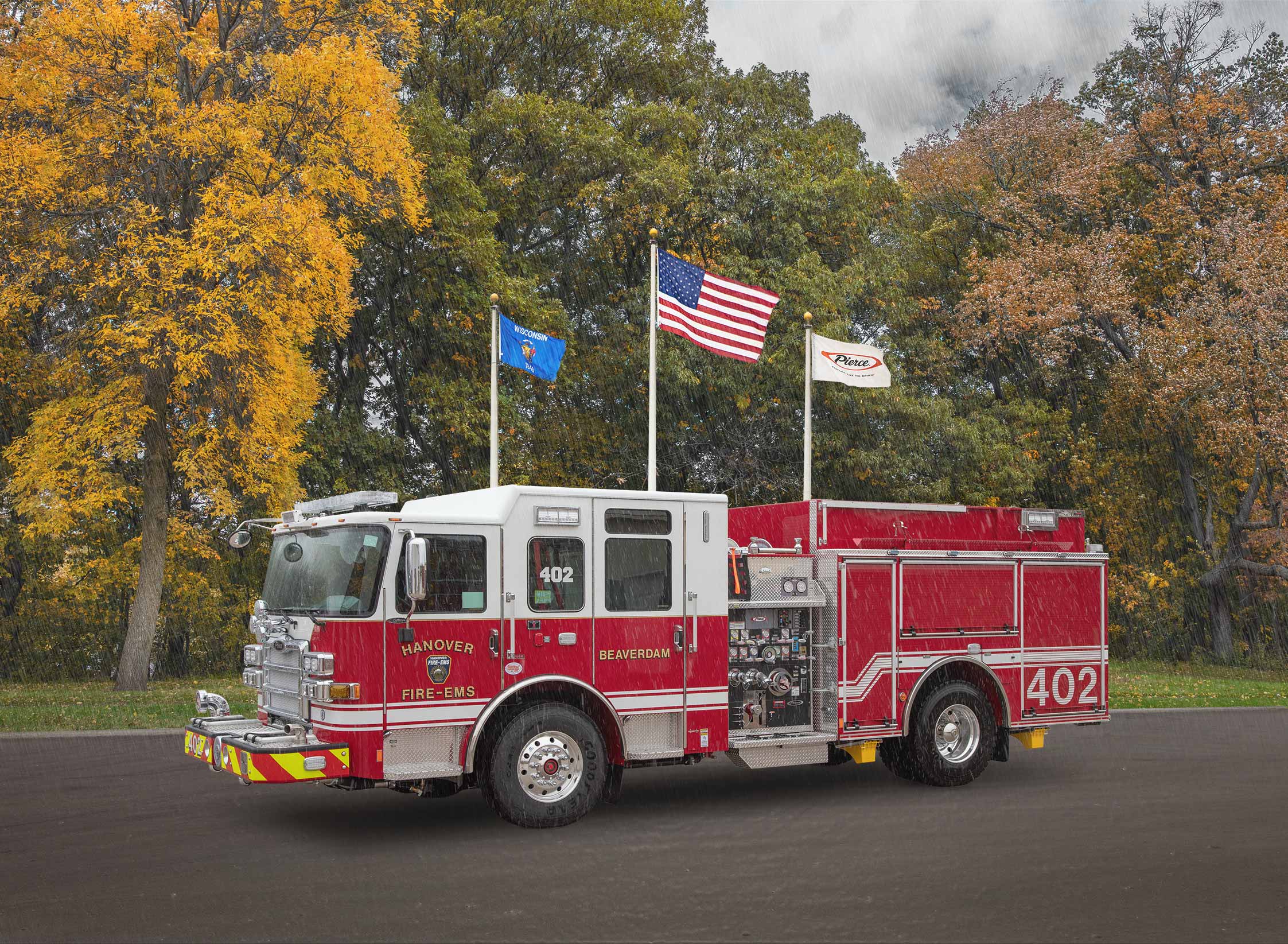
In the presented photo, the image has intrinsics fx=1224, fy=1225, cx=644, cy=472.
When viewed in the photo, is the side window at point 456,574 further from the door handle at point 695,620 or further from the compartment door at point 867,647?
the compartment door at point 867,647

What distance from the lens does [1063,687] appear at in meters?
12.4

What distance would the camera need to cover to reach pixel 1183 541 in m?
39.0

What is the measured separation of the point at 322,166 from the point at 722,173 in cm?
1087

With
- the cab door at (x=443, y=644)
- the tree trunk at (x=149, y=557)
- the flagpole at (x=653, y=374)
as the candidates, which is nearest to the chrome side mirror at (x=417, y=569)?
the cab door at (x=443, y=644)

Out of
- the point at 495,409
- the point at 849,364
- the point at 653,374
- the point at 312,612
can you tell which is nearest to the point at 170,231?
the point at 495,409

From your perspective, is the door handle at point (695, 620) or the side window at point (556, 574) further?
the door handle at point (695, 620)

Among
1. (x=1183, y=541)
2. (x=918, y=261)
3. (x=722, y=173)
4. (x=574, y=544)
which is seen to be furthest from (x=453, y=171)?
(x=1183, y=541)

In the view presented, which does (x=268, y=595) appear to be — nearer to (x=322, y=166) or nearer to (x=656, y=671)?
(x=656, y=671)

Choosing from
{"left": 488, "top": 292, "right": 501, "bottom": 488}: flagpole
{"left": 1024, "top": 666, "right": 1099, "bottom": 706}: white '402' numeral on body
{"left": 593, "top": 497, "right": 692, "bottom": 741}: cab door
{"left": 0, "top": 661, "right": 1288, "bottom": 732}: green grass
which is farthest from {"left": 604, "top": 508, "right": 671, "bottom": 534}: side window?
{"left": 0, "top": 661, "right": 1288, "bottom": 732}: green grass

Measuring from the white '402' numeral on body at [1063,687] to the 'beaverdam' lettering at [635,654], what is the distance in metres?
4.21

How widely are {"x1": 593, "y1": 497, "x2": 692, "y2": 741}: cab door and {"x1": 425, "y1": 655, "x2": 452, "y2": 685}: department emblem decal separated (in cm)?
121

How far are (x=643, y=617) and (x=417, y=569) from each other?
2155 millimetres

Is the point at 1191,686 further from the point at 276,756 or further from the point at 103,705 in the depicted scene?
the point at 276,756

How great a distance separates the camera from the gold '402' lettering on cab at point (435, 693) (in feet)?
29.6
